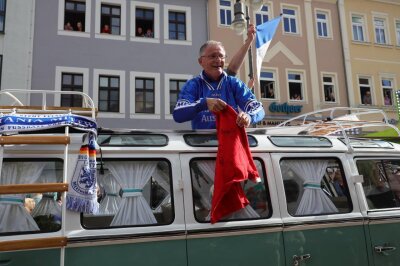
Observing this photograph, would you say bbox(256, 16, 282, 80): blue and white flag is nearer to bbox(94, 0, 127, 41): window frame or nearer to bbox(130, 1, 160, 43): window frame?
bbox(130, 1, 160, 43): window frame

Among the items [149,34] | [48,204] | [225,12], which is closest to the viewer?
[48,204]

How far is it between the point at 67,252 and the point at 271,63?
17.9 meters

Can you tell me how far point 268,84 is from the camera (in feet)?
64.2

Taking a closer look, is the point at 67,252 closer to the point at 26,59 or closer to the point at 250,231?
the point at 250,231

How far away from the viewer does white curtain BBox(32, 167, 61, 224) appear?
117 inches

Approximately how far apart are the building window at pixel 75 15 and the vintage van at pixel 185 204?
48.8 ft

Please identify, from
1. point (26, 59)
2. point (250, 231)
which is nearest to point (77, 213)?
point (250, 231)

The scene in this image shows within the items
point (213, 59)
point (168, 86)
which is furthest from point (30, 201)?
point (168, 86)

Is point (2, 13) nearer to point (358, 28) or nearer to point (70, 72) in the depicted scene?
point (70, 72)

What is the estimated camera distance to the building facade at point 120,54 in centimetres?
1647

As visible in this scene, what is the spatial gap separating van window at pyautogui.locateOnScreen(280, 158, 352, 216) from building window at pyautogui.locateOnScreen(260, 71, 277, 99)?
15616mm

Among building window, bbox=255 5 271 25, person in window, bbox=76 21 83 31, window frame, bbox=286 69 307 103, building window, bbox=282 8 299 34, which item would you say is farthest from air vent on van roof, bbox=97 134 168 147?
building window, bbox=282 8 299 34

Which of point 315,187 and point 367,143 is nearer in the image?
point 315,187

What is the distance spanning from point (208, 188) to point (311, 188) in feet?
3.54
